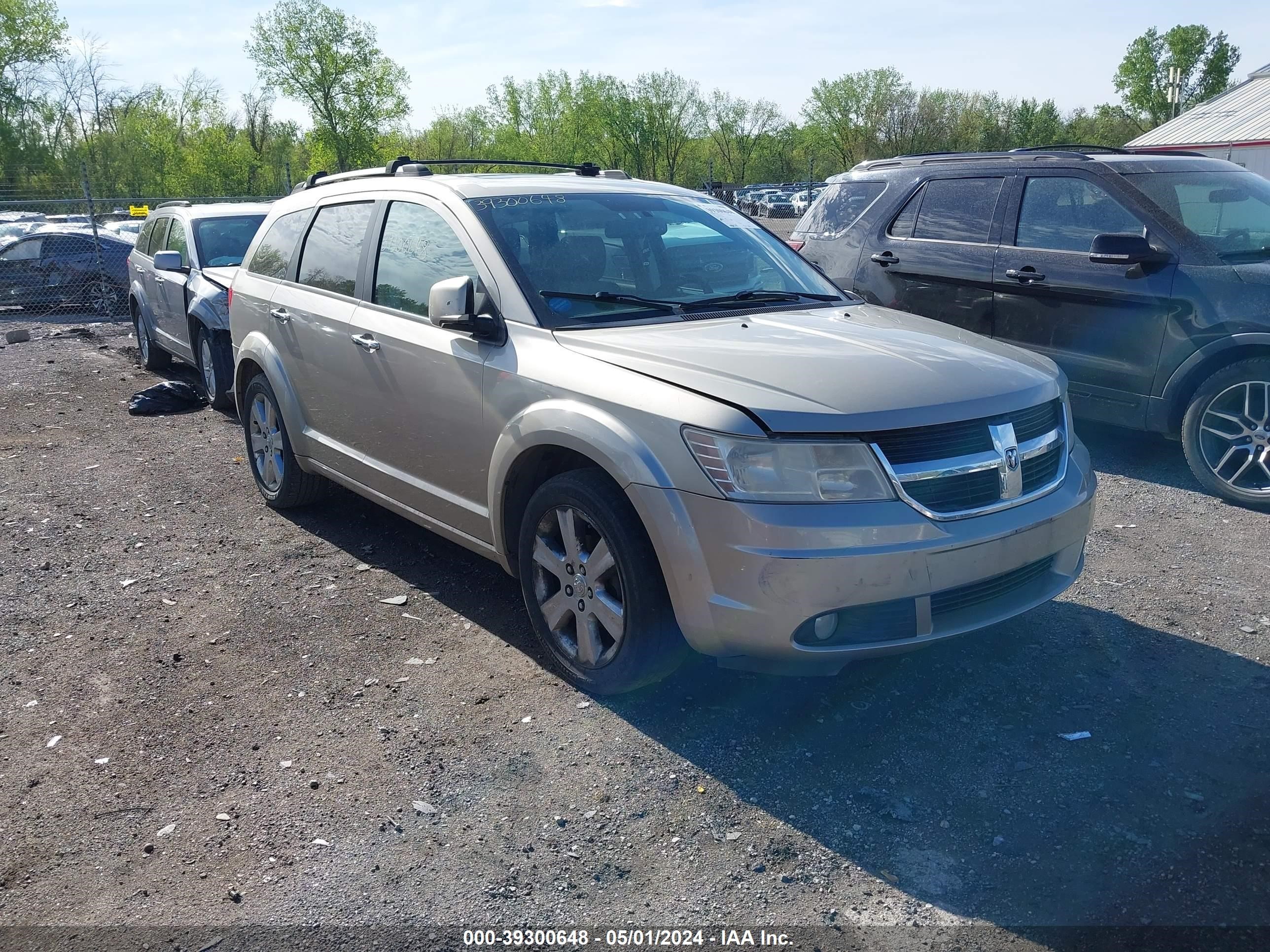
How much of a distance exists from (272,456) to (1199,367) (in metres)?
5.42

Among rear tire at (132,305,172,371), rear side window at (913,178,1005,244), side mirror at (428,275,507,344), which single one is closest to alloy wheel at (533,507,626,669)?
side mirror at (428,275,507,344)

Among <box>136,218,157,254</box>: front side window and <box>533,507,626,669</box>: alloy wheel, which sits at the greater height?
<box>136,218,157,254</box>: front side window

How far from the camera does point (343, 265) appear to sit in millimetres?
5109

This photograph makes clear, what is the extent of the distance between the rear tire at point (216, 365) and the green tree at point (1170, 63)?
95.9 meters

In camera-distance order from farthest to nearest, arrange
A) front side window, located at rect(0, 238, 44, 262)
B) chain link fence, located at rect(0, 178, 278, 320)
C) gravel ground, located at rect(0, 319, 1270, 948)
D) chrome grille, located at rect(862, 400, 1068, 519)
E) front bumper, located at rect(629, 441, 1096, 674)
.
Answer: chain link fence, located at rect(0, 178, 278, 320), front side window, located at rect(0, 238, 44, 262), chrome grille, located at rect(862, 400, 1068, 519), front bumper, located at rect(629, 441, 1096, 674), gravel ground, located at rect(0, 319, 1270, 948)

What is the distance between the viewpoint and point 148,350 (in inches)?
460

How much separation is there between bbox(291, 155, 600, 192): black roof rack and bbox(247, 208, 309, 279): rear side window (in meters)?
0.25

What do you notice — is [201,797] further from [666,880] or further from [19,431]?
[19,431]

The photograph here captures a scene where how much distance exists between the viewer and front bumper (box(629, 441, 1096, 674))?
3129 mm

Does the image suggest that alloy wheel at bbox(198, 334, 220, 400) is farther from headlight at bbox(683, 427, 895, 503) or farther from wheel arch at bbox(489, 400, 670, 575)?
headlight at bbox(683, 427, 895, 503)

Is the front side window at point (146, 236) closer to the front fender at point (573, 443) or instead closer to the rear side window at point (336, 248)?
the rear side window at point (336, 248)

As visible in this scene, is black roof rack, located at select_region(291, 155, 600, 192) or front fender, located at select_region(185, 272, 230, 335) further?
front fender, located at select_region(185, 272, 230, 335)

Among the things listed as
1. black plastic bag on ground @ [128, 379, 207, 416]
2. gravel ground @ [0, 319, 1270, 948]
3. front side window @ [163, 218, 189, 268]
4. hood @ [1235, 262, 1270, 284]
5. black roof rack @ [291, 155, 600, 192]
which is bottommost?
gravel ground @ [0, 319, 1270, 948]

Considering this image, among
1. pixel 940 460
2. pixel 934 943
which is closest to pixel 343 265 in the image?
pixel 940 460
